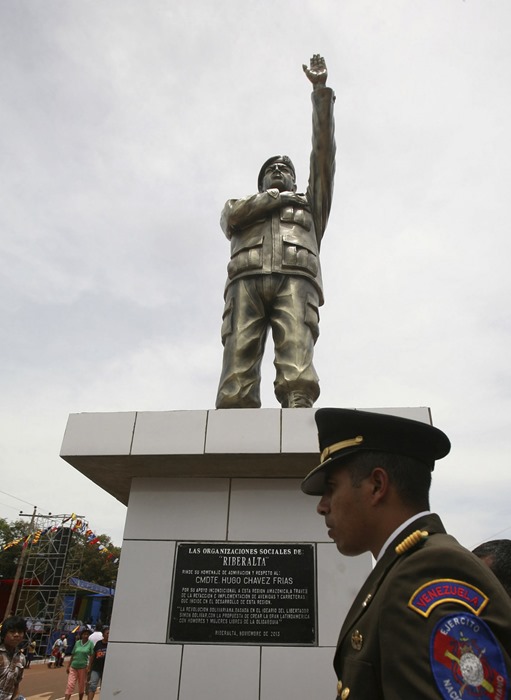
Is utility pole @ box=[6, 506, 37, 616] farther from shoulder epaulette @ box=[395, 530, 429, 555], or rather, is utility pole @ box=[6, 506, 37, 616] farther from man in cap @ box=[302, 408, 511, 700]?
shoulder epaulette @ box=[395, 530, 429, 555]

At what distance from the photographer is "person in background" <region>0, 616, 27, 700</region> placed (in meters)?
3.66

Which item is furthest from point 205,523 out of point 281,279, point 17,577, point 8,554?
point 8,554

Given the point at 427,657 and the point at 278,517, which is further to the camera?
the point at 278,517

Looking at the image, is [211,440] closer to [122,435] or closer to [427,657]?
[122,435]

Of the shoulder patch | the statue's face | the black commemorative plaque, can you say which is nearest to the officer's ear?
the shoulder patch

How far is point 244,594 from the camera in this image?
135 inches

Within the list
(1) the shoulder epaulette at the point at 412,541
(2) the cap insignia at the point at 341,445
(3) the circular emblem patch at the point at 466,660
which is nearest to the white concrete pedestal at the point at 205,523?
(2) the cap insignia at the point at 341,445

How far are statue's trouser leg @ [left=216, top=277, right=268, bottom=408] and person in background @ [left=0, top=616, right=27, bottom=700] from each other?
215cm

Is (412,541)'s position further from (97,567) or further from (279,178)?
(97,567)

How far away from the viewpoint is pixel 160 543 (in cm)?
370

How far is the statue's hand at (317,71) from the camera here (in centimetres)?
496

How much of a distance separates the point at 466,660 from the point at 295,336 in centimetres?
361

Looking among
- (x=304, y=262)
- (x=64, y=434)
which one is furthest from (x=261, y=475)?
(x=304, y=262)

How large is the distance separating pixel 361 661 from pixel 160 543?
277 cm
